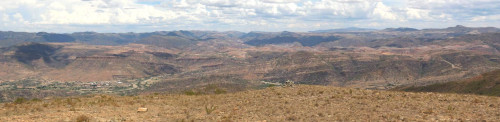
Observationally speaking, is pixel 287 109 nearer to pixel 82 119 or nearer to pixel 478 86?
pixel 82 119

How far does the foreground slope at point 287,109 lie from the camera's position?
24859 mm

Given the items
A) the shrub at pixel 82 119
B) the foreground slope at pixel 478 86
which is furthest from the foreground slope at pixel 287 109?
the foreground slope at pixel 478 86

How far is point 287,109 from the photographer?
93.4ft

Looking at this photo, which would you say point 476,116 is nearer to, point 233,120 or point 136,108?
point 233,120

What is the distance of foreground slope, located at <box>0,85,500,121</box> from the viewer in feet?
81.6

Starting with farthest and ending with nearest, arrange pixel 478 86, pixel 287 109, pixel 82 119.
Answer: pixel 478 86, pixel 287 109, pixel 82 119

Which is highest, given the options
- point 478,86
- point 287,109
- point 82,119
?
point 82,119

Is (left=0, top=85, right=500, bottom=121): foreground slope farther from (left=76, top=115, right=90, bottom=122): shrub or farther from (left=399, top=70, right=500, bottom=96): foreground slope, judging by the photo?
(left=399, top=70, right=500, bottom=96): foreground slope

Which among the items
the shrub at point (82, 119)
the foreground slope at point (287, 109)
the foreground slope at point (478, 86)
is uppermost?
the shrub at point (82, 119)

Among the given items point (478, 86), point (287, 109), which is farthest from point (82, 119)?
point (478, 86)

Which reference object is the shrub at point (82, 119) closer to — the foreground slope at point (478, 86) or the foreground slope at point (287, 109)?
the foreground slope at point (287, 109)

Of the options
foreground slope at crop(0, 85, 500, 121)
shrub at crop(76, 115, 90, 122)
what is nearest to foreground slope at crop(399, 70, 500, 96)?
foreground slope at crop(0, 85, 500, 121)

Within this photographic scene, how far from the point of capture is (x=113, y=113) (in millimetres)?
28484

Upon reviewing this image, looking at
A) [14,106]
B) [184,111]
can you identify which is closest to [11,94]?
[14,106]
